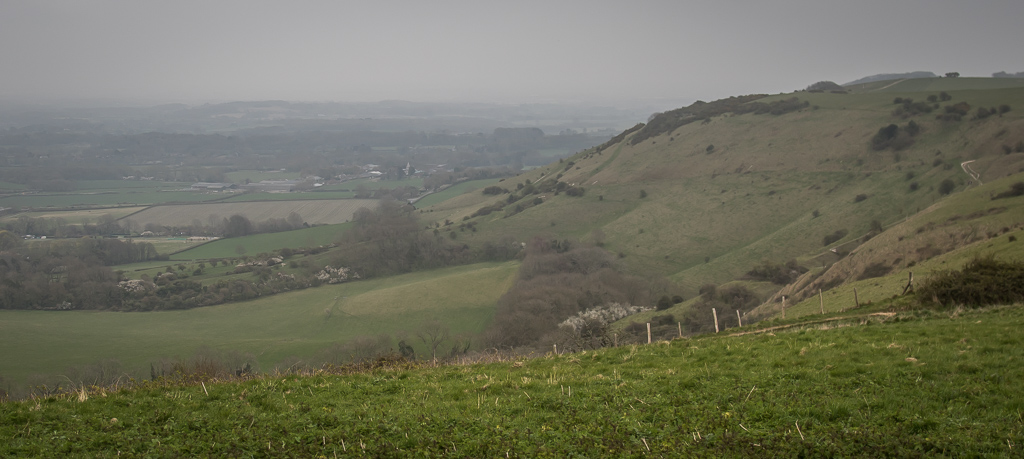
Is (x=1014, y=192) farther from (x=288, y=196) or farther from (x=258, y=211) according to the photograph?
(x=288, y=196)

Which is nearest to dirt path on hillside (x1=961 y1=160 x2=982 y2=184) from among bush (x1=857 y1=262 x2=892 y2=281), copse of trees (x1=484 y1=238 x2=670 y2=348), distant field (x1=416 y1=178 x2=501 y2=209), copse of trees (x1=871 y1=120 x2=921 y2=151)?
copse of trees (x1=871 y1=120 x2=921 y2=151)

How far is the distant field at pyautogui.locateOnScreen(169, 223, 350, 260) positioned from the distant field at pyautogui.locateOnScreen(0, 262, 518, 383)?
85.4ft

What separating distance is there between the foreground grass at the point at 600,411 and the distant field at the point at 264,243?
9914 centimetres

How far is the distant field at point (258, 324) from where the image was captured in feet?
179

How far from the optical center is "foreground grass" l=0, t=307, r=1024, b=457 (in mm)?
8398

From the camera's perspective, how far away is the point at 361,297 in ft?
247

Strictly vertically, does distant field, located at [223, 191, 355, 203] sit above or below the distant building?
below

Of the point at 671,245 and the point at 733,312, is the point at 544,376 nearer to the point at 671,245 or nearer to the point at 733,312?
the point at 733,312

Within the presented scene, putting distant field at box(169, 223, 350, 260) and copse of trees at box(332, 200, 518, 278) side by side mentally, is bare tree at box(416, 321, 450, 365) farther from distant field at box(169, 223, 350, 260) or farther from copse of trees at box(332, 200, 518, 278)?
distant field at box(169, 223, 350, 260)

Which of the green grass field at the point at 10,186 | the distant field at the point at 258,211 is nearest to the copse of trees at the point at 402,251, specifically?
the distant field at the point at 258,211

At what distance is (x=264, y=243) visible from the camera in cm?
10900

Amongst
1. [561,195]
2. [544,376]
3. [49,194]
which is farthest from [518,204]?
[49,194]

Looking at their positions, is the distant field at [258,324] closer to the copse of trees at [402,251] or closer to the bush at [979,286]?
the copse of trees at [402,251]

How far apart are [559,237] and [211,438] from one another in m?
83.3
